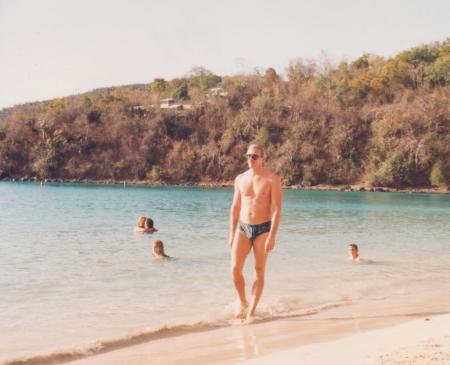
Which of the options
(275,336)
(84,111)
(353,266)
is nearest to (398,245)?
(353,266)

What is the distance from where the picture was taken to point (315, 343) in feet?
18.7

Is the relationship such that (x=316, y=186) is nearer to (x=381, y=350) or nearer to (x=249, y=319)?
(x=249, y=319)

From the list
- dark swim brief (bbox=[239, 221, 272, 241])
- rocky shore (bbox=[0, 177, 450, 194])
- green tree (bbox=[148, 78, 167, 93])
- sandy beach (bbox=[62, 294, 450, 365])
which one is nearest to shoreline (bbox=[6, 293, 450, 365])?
sandy beach (bbox=[62, 294, 450, 365])

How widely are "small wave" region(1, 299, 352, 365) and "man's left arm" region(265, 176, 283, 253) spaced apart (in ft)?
3.72

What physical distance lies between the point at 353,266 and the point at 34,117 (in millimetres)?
78337

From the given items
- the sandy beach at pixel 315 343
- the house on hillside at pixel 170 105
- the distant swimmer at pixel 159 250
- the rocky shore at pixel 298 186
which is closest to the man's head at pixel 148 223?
the distant swimmer at pixel 159 250

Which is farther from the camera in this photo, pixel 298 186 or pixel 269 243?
pixel 298 186

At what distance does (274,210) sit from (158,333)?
80.5 inches

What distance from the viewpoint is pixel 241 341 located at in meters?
5.88

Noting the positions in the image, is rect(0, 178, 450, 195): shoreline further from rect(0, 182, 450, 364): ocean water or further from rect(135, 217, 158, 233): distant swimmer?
rect(135, 217, 158, 233): distant swimmer

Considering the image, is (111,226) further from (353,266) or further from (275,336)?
(275,336)

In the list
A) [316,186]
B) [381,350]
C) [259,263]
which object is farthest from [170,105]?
[381,350]

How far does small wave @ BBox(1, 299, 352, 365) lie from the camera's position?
5449 millimetres

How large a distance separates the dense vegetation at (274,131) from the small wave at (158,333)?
166ft
